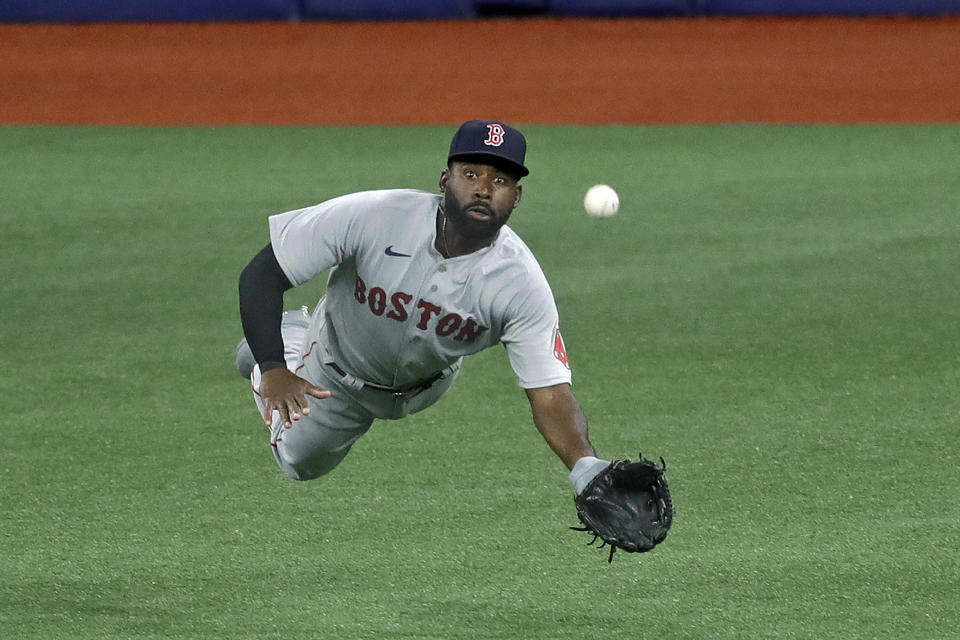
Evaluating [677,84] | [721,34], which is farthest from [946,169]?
[721,34]

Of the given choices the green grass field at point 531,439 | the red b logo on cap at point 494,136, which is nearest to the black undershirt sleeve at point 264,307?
the red b logo on cap at point 494,136

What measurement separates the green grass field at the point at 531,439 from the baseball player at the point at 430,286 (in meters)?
0.76

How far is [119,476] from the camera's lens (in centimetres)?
616

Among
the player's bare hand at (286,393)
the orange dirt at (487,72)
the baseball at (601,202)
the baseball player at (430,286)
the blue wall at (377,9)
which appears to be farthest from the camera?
the blue wall at (377,9)

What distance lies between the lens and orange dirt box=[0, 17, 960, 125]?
15.9 metres

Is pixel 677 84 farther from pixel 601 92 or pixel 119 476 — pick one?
pixel 119 476

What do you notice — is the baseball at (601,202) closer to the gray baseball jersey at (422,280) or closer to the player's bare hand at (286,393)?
the gray baseball jersey at (422,280)

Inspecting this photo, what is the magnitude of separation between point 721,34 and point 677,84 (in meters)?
3.13

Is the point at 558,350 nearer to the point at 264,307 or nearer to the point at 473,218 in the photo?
the point at 473,218

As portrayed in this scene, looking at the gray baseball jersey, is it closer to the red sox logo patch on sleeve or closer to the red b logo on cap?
the red sox logo patch on sleeve

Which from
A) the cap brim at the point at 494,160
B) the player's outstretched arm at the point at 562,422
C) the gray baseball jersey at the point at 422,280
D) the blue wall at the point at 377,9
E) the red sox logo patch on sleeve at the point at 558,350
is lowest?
the player's outstretched arm at the point at 562,422

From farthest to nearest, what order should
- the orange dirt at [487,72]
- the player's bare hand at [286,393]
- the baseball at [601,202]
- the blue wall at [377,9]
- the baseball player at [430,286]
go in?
the blue wall at [377,9] < the orange dirt at [487,72] < the baseball at [601,202] < the baseball player at [430,286] < the player's bare hand at [286,393]

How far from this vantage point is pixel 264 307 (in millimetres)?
4418

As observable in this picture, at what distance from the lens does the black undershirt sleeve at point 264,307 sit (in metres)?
4.36
